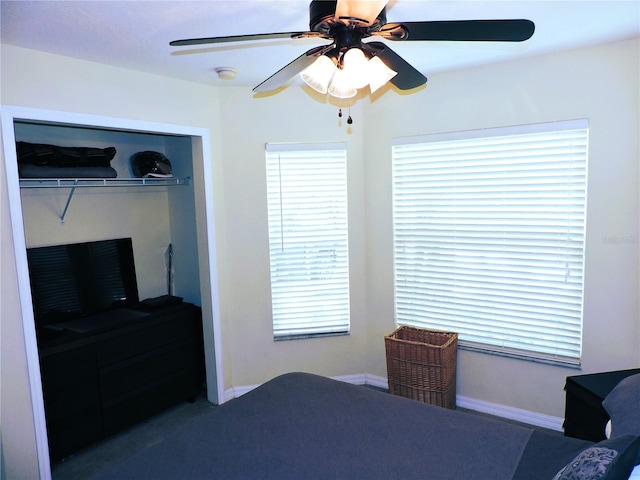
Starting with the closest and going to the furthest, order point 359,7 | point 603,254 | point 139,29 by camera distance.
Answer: point 359,7
point 139,29
point 603,254

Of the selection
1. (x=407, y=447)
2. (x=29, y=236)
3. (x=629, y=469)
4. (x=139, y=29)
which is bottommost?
(x=407, y=447)

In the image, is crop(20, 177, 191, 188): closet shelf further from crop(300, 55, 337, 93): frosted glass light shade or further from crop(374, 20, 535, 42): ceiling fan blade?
crop(374, 20, 535, 42): ceiling fan blade

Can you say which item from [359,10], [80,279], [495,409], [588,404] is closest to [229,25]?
[359,10]

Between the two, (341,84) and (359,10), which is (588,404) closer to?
(341,84)

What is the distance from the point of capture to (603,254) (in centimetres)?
279

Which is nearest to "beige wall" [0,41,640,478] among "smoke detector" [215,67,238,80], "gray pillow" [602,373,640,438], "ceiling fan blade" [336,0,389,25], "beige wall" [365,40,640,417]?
"beige wall" [365,40,640,417]

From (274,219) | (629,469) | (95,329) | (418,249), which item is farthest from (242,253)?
(629,469)

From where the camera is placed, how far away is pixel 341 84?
1804 millimetres

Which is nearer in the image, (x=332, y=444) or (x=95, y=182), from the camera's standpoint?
(x=332, y=444)

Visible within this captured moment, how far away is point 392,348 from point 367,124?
1.78 metres

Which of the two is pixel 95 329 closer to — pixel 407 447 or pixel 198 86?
pixel 198 86

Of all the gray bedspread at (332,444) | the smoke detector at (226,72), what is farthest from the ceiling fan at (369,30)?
the gray bedspread at (332,444)

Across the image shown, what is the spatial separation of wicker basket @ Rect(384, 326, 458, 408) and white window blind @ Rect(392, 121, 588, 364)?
173mm

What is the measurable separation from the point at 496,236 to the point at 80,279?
119 inches
